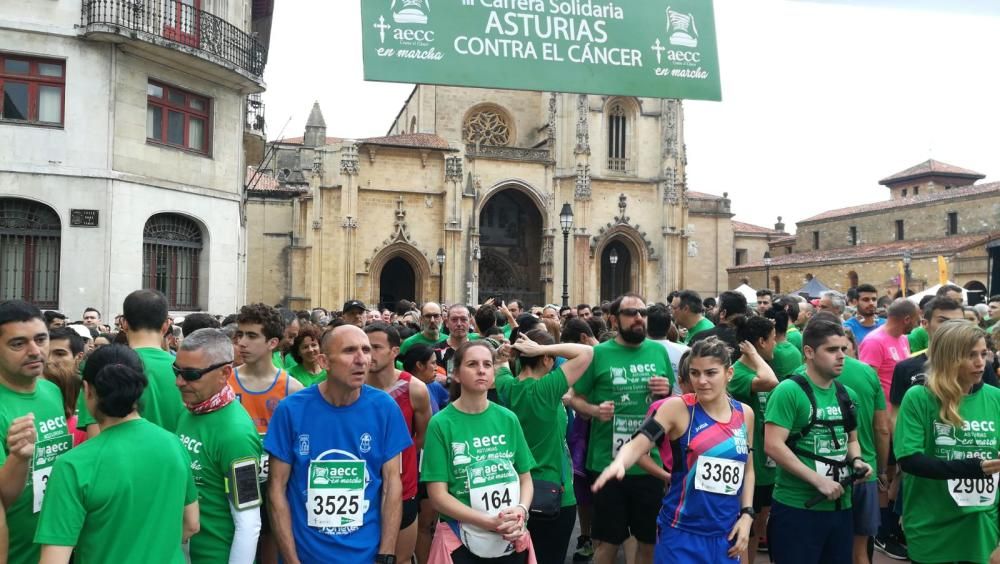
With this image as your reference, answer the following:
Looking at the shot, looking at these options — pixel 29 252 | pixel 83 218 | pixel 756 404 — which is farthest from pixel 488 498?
pixel 29 252

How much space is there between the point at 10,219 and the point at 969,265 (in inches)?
1476

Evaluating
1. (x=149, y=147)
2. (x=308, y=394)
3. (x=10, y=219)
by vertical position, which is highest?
(x=149, y=147)

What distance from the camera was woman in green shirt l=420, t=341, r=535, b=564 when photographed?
13.2ft

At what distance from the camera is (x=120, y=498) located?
9.93 ft

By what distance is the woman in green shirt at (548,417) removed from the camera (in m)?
4.91

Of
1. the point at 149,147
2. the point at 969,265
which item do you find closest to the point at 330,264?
the point at 149,147

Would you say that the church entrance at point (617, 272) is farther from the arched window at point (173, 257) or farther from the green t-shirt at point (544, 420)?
the green t-shirt at point (544, 420)

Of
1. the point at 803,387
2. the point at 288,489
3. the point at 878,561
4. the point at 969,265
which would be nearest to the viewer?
the point at 288,489

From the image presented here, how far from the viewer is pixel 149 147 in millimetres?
15742

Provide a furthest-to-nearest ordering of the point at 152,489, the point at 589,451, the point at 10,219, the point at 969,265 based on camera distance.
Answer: the point at 969,265, the point at 10,219, the point at 589,451, the point at 152,489

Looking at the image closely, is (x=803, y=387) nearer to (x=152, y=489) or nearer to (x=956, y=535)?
(x=956, y=535)

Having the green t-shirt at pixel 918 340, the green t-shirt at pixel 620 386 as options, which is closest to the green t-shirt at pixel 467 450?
the green t-shirt at pixel 620 386

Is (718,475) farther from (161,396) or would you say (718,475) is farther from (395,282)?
(395,282)

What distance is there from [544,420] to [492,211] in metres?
37.3
